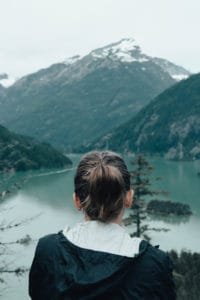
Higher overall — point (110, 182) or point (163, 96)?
point (163, 96)

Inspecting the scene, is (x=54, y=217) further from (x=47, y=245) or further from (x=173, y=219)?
(x=47, y=245)

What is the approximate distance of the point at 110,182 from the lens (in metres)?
2.06

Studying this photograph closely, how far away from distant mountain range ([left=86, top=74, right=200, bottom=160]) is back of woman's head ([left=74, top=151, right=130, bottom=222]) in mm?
146666

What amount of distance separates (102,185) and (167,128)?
16533cm

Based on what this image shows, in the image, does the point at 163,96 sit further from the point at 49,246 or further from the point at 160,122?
the point at 49,246

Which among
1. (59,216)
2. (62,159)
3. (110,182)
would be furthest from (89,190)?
(62,159)

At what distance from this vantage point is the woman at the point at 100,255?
6.28ft

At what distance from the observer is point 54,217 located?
48094mm

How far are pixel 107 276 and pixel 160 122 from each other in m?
169

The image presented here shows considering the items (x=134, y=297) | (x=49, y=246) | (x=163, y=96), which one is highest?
(x=163, y=96)

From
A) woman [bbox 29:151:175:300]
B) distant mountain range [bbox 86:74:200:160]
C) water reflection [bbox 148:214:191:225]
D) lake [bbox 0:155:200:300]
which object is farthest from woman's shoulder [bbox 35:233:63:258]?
distant mountain range [bbox 86:74:200:160]

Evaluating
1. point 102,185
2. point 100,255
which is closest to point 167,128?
point 102,185

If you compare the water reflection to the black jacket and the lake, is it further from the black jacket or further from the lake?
the black jacket

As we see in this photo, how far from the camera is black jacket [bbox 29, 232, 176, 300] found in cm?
189
